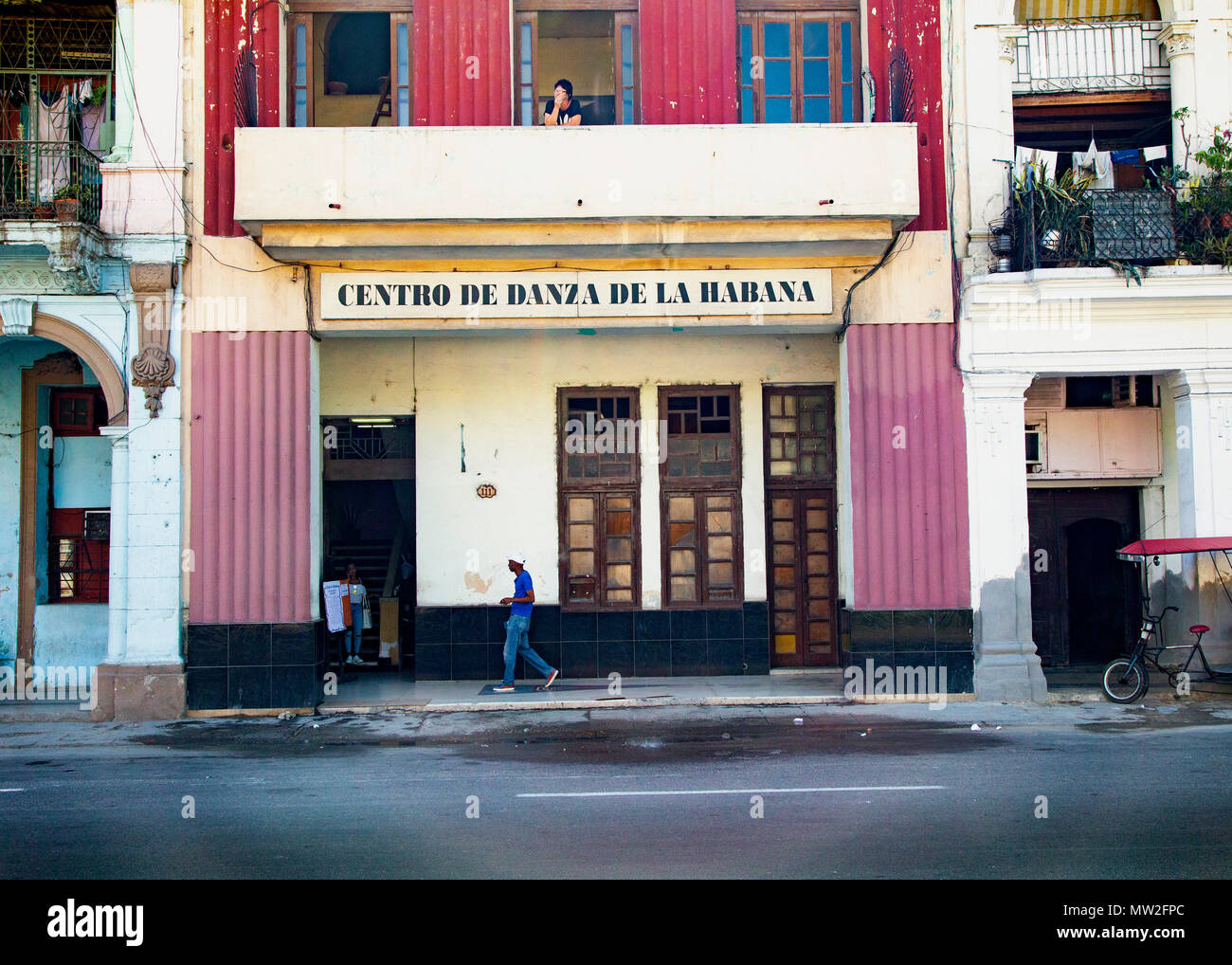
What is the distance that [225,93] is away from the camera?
41.7ft

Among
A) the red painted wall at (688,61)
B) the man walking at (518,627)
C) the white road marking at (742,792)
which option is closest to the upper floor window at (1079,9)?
the red painted wall at (688,61)

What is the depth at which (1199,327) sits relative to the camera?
13.0 meters

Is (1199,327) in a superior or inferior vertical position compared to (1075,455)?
superior

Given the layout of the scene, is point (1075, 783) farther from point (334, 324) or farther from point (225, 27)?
point (225, 27)

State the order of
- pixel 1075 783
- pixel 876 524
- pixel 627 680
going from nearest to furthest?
pixel 1075 783 < pixel 876 524 < pixel 627 680

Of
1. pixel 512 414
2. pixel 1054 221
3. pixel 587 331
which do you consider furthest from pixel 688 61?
pixel 512 414

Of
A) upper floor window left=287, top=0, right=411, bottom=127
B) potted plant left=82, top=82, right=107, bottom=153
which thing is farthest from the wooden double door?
potted plant left=82, top=82, right=107, bottom=153

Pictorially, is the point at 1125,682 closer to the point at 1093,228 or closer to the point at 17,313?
the point at 1093,228

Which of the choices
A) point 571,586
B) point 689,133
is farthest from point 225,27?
point 571,586

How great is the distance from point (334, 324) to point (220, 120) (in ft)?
9.41

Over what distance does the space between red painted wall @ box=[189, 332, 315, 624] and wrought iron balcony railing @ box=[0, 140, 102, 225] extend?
2.14m

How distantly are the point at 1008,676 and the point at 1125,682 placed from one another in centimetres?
130

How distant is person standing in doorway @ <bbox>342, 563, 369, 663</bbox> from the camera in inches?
575

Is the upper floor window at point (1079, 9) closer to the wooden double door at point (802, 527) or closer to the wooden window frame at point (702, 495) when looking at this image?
the wooden double door at point (802, 527)
